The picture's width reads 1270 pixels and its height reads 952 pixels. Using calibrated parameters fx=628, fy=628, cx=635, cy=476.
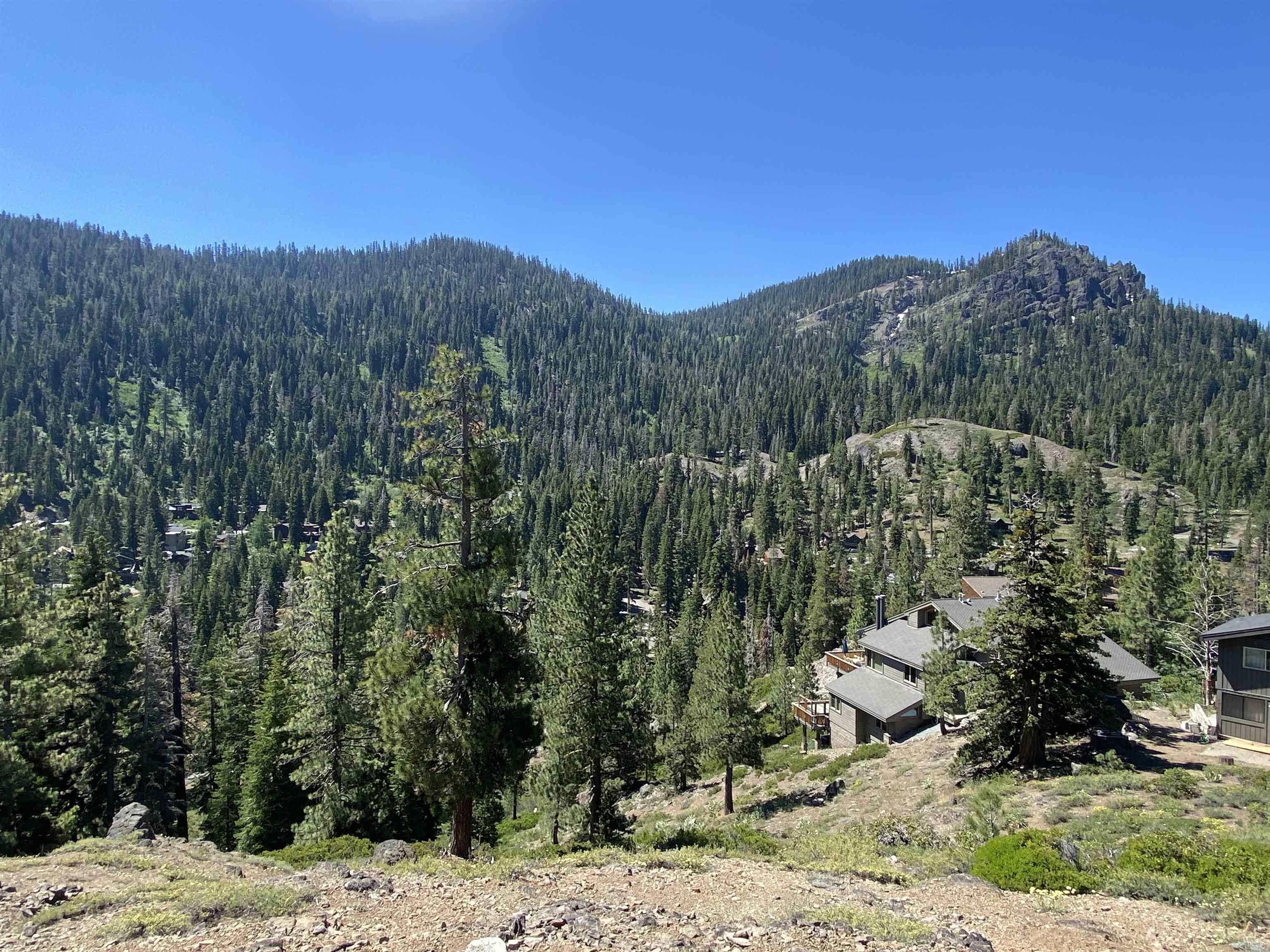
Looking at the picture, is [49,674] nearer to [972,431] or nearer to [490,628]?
[490,628]

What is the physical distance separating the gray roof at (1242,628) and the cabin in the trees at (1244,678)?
0.02 meters

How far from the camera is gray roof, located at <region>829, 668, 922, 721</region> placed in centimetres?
3672

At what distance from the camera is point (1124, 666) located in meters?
34.7

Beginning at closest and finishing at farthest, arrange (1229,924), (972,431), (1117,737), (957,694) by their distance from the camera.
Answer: (1229,924), (1117,737), (957,694), (972,431)

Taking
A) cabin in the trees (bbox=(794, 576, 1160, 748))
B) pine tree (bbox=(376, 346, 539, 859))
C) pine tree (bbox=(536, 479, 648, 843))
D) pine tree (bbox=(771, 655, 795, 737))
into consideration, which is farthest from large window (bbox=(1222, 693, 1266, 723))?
pine tree (bbox=(771, 655, 795, 737))

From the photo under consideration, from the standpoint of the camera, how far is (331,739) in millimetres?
21875

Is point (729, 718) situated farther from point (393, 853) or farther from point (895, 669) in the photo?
point (393, 853)

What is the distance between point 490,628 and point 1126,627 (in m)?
50.0

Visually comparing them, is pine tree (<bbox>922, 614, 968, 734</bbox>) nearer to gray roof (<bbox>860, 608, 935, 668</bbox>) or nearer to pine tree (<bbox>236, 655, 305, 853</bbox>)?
gray roof (<bbox>860, 608, 935, 668</bbox>)

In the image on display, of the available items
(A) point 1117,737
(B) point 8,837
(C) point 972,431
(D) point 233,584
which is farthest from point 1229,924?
(C) point 972,431

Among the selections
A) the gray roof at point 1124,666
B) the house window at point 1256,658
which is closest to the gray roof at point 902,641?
→ the gray roof at point 1124,666

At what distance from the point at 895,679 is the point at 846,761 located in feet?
32.7

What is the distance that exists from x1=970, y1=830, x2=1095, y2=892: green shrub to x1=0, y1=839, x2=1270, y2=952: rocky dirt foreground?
17.6 inches

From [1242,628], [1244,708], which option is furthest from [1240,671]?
[1242,628]
